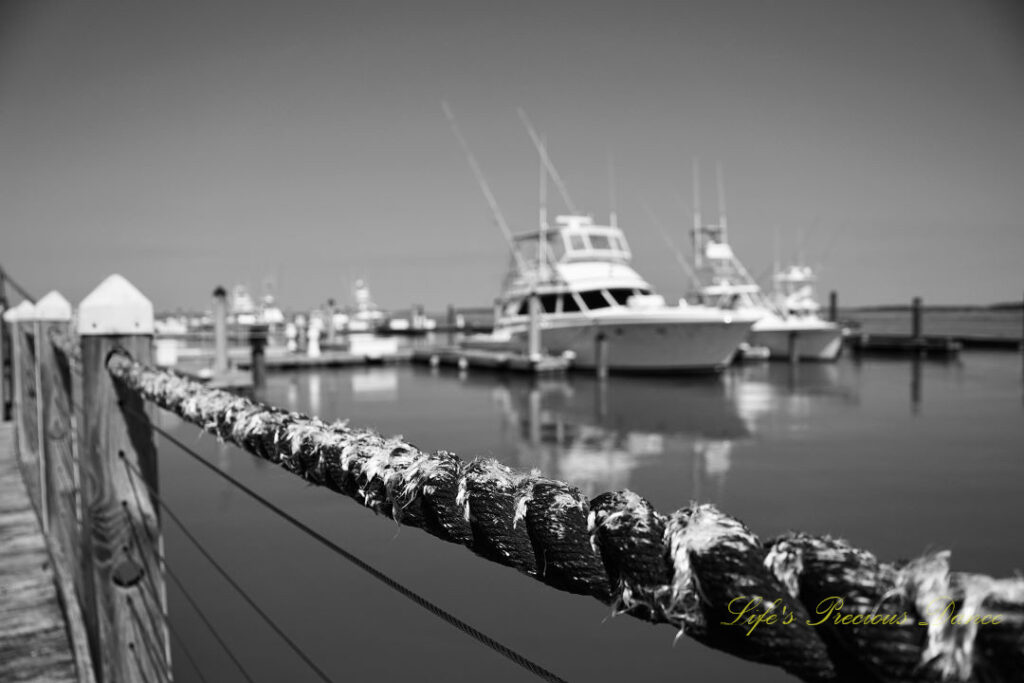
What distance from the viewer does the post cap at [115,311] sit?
209cm

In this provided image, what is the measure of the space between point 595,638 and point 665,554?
449 centimetres

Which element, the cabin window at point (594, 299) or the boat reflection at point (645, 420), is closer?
the boat reflection at point (645, 420)

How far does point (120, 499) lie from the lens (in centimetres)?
206

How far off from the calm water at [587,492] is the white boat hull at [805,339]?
1070cm

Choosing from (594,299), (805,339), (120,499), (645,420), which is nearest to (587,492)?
(645,420)

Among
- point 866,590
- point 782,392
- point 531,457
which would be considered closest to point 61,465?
point 866,590

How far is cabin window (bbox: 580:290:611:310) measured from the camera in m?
25.4

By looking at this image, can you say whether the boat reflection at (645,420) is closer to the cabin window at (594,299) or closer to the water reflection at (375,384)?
the water reflection at (375,384)

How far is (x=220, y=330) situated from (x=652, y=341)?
13.1 metres

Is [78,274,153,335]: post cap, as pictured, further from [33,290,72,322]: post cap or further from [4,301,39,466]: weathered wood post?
[4,301,39,466]: weathered wood post

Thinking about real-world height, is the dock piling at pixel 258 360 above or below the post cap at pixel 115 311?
below

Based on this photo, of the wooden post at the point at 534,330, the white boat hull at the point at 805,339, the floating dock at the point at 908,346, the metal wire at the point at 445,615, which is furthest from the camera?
the floating dock at the point at 908,346

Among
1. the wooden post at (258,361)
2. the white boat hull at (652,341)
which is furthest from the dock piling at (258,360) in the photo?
the white boat hull at (652,341)

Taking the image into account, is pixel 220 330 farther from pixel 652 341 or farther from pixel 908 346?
pixel 908 346
